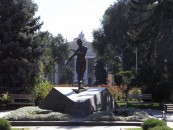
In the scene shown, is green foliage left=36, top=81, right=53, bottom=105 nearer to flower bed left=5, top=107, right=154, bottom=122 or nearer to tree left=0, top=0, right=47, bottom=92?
tree left=0, top=0, right=47, bottom=92


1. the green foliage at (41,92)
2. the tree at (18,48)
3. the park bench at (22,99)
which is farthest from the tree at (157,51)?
the park bench at (22,99)

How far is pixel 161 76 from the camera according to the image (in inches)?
1144

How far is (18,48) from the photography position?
2709 cm

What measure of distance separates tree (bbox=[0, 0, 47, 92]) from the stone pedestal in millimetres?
7438

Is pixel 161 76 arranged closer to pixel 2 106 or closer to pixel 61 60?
pixel 2 106

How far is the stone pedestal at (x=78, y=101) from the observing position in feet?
59.3

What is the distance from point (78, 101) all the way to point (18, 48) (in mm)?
10089

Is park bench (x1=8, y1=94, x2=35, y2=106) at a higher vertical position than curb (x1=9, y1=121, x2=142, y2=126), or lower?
higher

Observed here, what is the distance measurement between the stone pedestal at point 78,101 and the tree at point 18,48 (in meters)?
7.44

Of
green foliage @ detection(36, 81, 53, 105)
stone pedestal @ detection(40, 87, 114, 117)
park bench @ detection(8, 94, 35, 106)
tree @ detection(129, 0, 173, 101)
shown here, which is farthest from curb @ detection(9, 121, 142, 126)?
tree @ detection(129, 0, 173, 101)

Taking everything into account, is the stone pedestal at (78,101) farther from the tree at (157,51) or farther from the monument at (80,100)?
the tree at (157,51)

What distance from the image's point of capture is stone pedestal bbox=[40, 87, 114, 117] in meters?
18.1

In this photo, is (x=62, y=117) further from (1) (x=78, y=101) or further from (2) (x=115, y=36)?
(2) (x=115, y=36)

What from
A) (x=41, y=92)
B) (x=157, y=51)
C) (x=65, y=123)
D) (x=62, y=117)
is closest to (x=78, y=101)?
(x=62, y=117)
